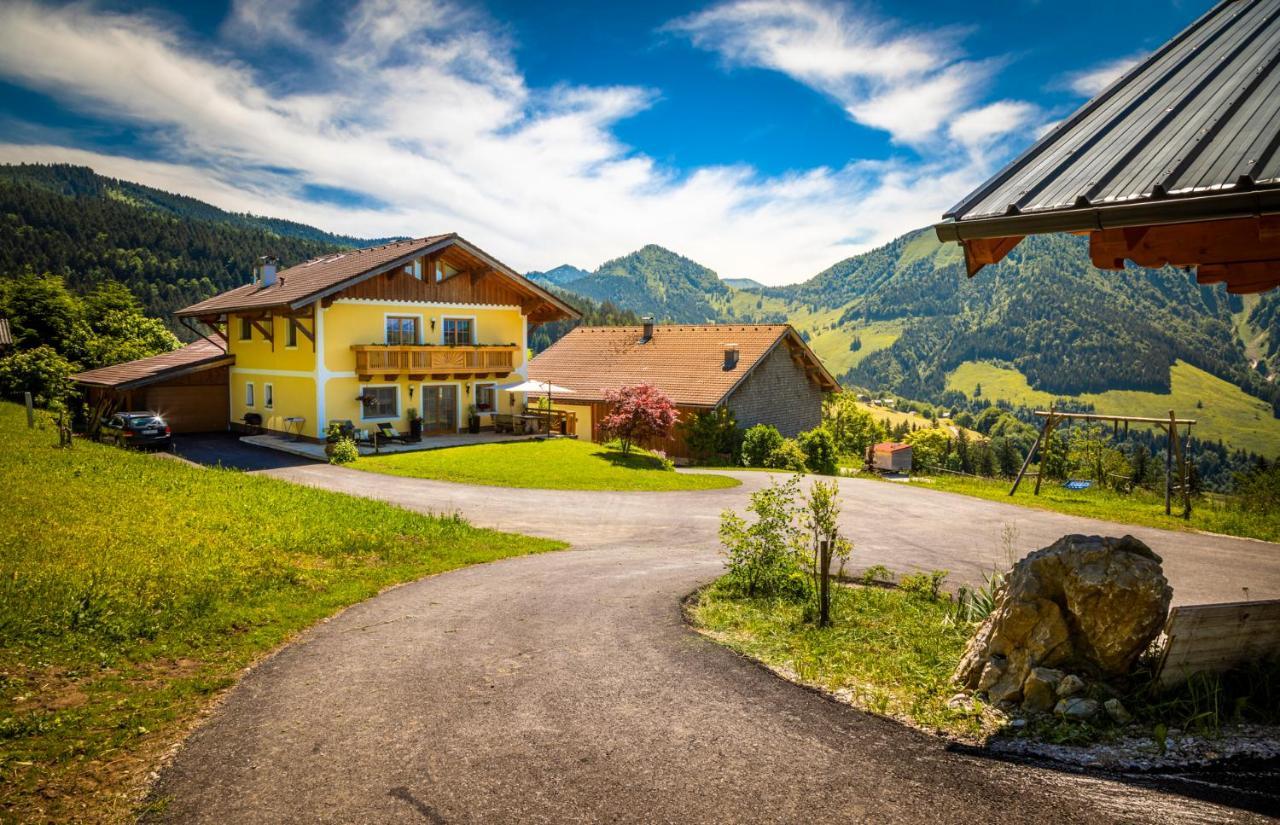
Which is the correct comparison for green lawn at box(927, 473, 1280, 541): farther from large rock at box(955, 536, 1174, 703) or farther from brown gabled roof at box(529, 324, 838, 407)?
large rock at box(955, 536, 1174, 703)

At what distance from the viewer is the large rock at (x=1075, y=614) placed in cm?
539

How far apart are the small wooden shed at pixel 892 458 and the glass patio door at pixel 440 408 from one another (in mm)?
32567

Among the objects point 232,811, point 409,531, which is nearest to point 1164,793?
point 232,811

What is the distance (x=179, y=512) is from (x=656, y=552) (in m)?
8.84

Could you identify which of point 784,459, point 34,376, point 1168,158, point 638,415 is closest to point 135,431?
point 34,376

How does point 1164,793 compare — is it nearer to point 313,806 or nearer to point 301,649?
point 313,806

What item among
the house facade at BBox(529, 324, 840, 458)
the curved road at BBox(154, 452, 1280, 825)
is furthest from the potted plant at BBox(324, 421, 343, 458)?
the curved road at BBox(154, 452, 1280, 825)

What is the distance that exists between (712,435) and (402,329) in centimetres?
1513

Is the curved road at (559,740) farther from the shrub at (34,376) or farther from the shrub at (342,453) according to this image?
the shrub at (34,376)

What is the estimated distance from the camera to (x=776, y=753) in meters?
5.09

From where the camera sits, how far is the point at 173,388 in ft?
98.3

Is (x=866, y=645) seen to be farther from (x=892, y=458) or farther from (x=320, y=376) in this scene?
(x=892, y=458)

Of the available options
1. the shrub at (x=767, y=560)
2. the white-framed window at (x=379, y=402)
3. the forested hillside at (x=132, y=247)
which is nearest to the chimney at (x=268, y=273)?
the white-framed window at (x=379, y=402)

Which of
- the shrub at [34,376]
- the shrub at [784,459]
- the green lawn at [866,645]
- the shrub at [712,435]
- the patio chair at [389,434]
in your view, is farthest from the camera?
the shrub at [712,435]
